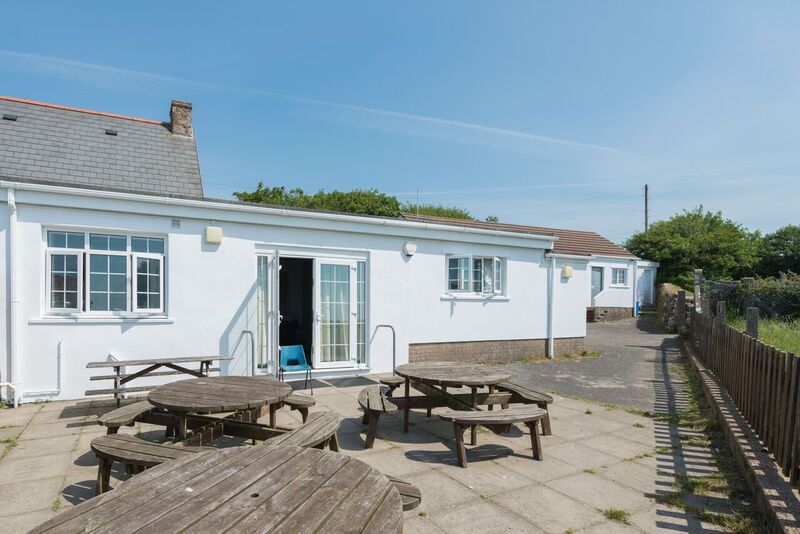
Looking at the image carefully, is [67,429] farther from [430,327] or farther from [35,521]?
[430,327]

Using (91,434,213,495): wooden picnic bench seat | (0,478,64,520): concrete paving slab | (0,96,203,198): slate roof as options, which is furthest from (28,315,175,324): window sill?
(91,434,213,495): wooden picnic bench seat

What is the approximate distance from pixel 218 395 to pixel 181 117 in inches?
432

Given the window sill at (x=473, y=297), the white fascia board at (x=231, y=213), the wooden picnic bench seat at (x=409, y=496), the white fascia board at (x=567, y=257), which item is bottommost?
the wooden picnic bench seat at (x=409, y=496)

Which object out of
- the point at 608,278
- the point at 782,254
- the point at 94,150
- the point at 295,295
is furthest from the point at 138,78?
the point at 782,254

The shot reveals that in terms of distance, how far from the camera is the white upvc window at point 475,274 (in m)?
10.2

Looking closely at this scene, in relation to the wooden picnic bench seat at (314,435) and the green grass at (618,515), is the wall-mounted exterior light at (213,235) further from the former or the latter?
the green grass at (618,515)

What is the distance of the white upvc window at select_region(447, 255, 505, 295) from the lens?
10.2 metres

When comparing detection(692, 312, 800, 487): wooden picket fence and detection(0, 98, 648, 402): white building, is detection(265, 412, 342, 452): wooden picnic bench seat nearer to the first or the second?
detection(692, 312, 800, 487): wooden picket fence

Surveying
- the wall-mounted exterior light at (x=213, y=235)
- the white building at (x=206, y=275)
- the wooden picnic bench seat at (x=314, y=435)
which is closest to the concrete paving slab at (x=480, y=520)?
the wooden picnic bench seat at (x=314, y=435)

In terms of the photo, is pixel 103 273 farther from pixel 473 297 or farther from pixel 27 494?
pixel 473 297

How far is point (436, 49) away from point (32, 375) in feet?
32.3

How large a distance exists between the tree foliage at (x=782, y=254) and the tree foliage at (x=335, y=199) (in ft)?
74.7

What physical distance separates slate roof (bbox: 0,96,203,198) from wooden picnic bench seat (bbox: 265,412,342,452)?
720 centimetres

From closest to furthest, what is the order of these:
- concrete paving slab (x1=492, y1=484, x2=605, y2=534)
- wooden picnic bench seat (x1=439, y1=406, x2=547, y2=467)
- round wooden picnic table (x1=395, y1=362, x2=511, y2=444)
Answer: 1. concrete paving slab (x1=492, y1=484, x2=605, y2=534)
2. wooden picnic bench seat (x1=439, y1=406, x2=547, y2=467)
3. round wooden picnic table (x1=395, y1=362, x2=511, y2=444)
